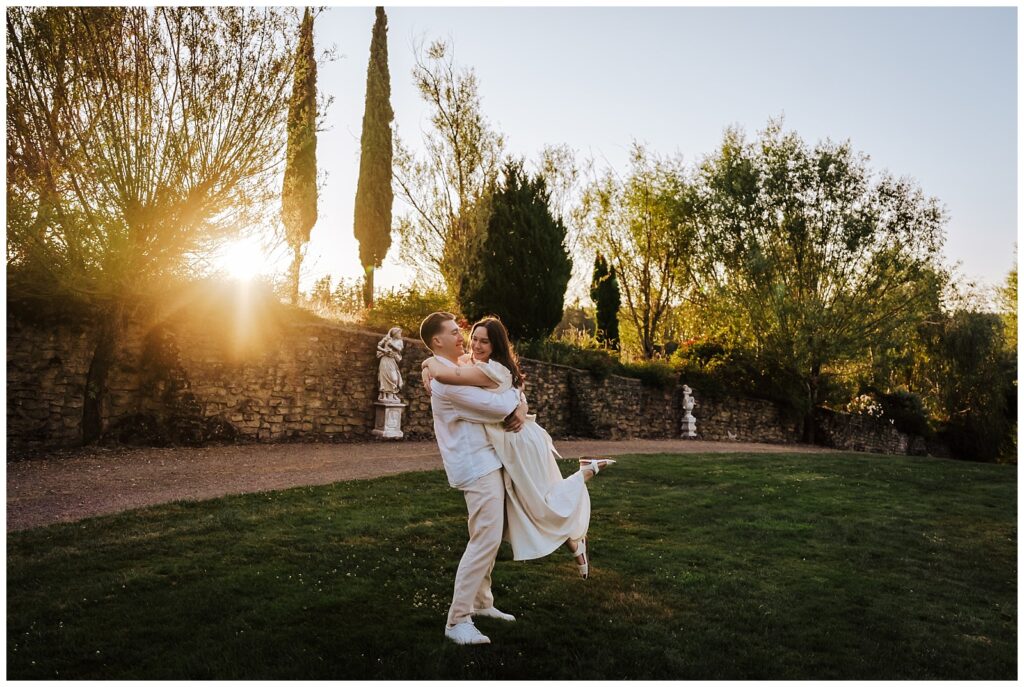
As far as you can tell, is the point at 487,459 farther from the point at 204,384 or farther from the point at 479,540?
the point at 204,384

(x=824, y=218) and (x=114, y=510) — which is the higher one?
(x=824, y=218)

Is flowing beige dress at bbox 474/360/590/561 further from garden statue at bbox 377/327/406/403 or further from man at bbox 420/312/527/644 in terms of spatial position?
garden statue at bbox 377/327/406/403

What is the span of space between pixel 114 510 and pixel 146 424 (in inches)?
220

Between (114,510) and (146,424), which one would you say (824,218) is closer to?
(146,424)

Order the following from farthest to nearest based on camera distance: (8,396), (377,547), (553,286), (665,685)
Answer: (553,286) → (8,396) → (377,547) → (665,685)

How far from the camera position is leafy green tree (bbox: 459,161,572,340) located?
1978 centimetres

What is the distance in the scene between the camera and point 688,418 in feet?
74.6

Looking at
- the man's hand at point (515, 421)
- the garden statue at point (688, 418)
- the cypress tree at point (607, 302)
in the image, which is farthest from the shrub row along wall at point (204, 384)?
the cypress tree at point (607, 302)

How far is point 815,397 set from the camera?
85.7 feet

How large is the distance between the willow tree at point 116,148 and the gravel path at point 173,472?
174 centimetres

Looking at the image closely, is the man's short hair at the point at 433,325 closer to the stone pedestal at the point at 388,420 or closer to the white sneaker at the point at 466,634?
the white sneaker at the point at 466,634

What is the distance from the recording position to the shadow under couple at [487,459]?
4461 mm

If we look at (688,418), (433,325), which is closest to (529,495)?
(433,325)

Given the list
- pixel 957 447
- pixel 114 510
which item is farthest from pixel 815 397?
pixel 114 510
